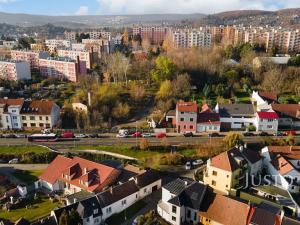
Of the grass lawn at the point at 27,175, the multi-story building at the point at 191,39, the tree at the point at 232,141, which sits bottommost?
the grass lawn at the point at 27,175

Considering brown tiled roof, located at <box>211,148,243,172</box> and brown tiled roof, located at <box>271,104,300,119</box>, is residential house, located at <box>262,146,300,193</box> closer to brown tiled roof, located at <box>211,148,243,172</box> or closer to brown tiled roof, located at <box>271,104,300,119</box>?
brown tiled roof, located at <box>211,148,243,172</box>

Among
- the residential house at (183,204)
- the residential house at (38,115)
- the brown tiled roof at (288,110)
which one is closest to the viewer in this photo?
the residential house at (183,204)

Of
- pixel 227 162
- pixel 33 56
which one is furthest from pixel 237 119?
pixel 33 56

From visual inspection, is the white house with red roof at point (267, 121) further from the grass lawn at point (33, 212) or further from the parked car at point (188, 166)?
the grass lawn at point (33, 212)

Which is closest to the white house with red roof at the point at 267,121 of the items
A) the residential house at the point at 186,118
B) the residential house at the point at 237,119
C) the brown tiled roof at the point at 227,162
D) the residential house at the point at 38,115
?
the residential house at the point at 237,119

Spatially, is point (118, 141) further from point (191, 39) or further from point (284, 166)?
point (191, 39)
